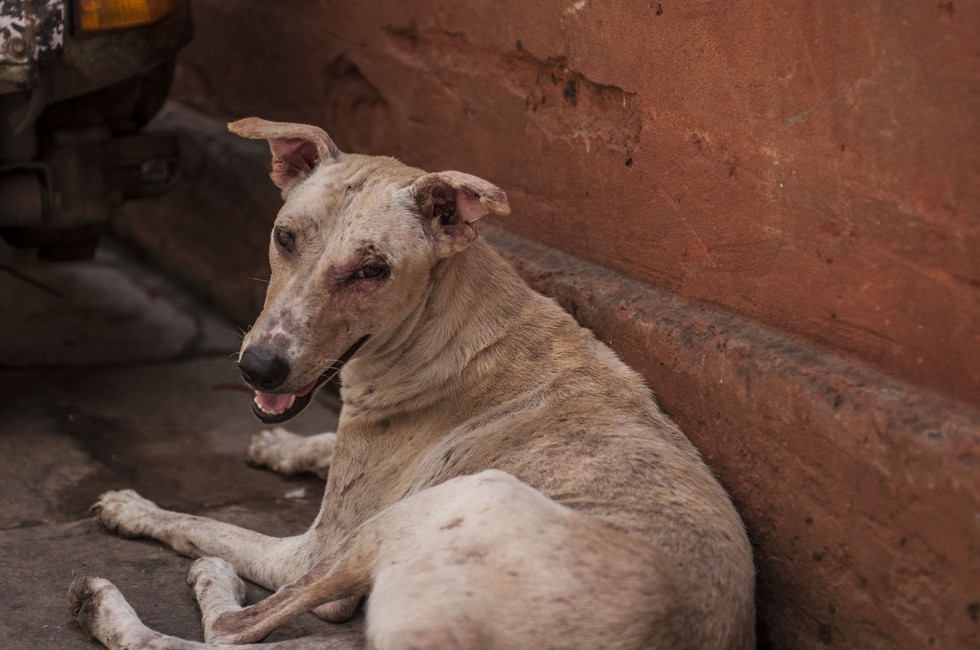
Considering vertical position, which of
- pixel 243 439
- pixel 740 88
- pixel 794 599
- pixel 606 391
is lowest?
pixel 243 439

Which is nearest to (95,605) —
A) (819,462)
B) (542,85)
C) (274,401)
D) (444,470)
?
(274,401)

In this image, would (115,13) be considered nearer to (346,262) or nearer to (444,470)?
(346,262)

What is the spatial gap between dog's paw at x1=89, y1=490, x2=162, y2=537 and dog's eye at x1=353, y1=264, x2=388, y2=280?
132 cm

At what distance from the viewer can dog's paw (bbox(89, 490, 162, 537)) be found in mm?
4184

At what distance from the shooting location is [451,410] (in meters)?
3.89

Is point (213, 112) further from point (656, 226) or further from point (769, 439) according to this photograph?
point (769, 439)

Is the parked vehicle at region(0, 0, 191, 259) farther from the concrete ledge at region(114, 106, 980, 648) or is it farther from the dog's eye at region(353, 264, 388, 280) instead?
the concrete ledge at region(114, 106, 980, 648)

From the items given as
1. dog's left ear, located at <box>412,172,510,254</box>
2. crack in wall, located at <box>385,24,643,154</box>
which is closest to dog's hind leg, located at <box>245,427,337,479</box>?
dog's left ear, located at <box>412,172,510,254</box>

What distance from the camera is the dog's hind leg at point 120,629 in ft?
10.8

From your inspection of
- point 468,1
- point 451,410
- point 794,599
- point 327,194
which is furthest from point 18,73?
point 794,599

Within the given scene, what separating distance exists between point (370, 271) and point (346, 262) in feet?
0.29

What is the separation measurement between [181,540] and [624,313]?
1.77 m

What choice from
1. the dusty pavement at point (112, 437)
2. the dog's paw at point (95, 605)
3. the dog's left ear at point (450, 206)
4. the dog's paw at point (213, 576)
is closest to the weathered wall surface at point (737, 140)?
the dog's left ear at point (450, 206)

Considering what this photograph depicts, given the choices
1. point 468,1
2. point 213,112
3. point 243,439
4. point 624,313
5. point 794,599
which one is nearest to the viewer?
point 794,599
